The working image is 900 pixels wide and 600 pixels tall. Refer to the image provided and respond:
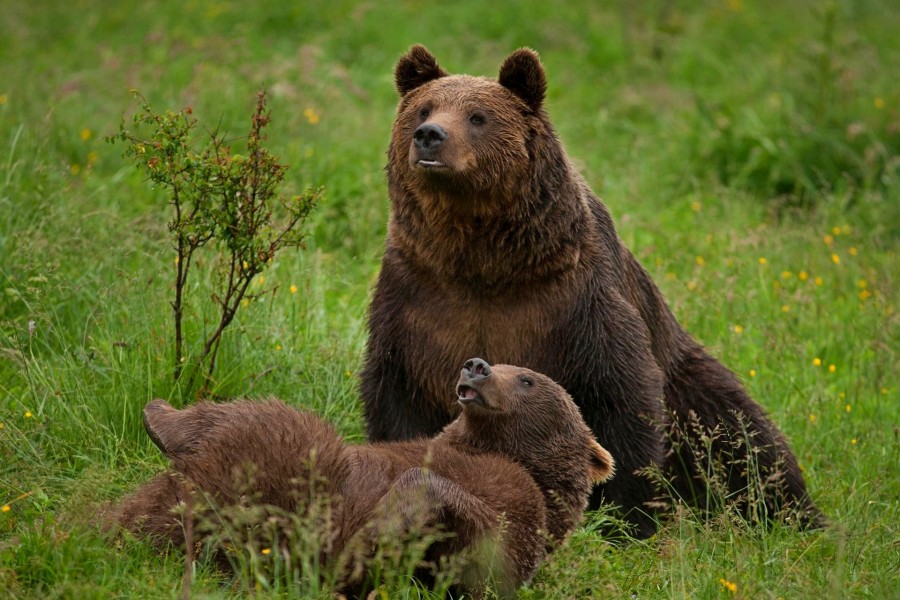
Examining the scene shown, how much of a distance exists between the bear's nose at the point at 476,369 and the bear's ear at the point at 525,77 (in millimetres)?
1484

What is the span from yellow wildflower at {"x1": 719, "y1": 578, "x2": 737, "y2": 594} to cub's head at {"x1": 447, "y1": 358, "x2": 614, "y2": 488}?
2.64ft

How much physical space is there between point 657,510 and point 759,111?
656cm

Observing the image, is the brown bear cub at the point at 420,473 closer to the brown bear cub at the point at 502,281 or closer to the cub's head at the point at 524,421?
the cub's head at the point at 524,421

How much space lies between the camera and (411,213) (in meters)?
5.68

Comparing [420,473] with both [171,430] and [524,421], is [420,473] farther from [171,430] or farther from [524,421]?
[171,430]

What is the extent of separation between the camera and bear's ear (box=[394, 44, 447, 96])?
5.91 m

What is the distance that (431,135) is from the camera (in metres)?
5.34

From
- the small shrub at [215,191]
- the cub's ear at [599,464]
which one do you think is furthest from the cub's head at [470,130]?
the cub's ear at [599,464]

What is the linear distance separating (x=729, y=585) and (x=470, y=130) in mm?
2315

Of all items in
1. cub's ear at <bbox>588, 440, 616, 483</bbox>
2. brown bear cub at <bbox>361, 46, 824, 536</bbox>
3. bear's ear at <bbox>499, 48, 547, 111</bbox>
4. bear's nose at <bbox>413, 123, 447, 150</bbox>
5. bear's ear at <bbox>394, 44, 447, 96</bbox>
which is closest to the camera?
cub's ear at <bbox>588, 440, 616, 483</bbox>

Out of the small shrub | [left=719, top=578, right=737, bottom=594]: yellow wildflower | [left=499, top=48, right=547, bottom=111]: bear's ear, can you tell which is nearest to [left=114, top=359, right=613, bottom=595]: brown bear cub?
[left=719, top=578, right=737, bottom=594]: yellow wildflower

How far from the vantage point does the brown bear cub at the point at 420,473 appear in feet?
13.7

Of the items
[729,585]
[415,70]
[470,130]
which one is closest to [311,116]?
[415,70]

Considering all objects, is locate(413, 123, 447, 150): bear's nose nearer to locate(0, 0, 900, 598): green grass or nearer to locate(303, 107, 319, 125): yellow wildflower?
locate(0, 0, 900, 598): green grass
